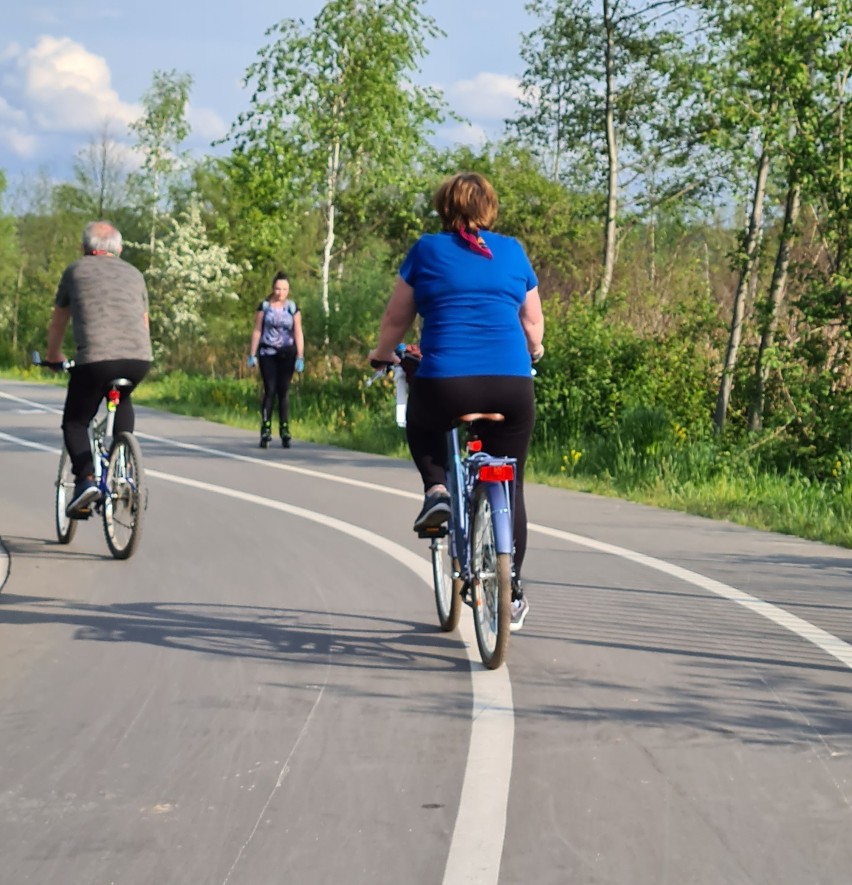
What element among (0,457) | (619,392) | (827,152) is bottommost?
(0,457)

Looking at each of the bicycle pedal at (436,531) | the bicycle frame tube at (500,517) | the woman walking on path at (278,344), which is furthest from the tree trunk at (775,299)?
the bicycle frame tube at (500,517)

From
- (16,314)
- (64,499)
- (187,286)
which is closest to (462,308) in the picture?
(64,499)

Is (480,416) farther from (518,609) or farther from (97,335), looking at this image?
(97,335)

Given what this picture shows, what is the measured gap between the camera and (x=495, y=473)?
21.0 ft

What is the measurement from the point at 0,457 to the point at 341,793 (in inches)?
487

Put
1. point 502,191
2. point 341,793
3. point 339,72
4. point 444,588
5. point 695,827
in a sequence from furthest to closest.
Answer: point 502,191, point 339,72, point 444,588, point 341,793, point 695,827

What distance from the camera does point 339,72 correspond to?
33500 millimetres

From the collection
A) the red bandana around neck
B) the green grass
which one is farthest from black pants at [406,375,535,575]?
the green grass

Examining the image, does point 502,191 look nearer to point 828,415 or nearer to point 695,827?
point 828,415

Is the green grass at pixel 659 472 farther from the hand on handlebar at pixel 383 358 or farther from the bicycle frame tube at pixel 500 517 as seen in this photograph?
the bicycle frame tube at pixel 500 517

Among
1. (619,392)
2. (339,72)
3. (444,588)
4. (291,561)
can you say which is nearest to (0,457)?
(619,392)

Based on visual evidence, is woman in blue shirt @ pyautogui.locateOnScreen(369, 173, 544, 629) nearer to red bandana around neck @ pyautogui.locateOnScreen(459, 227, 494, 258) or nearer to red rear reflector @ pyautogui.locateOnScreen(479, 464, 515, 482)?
red bandana around neck @ pyautogui.locateOnScreen(459, 227, 494, 258)

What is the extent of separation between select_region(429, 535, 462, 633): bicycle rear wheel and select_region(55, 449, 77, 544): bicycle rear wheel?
3503 millimetres

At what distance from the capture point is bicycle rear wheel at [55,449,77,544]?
32.5ft
